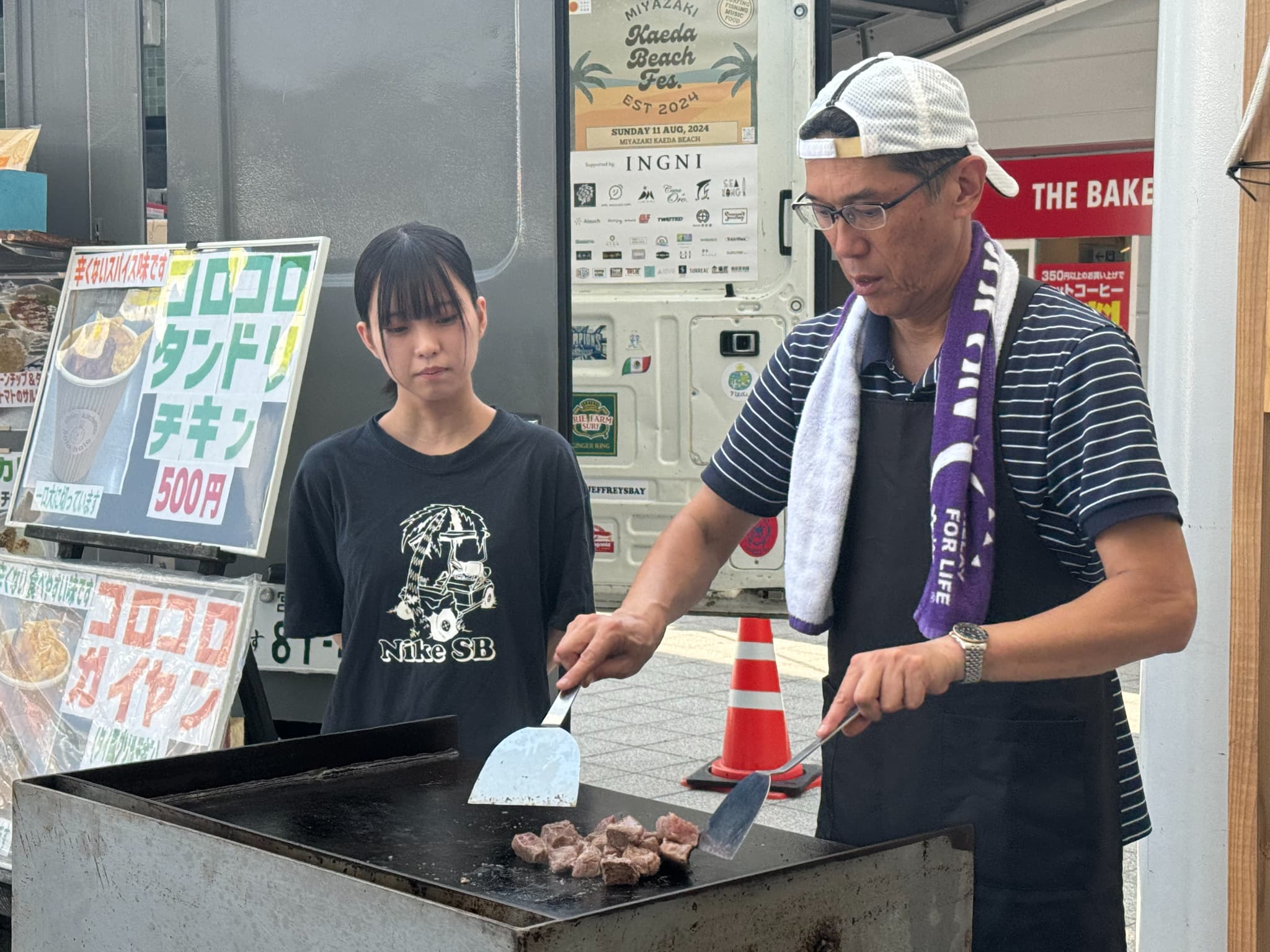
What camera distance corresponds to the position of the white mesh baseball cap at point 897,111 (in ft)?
6.19

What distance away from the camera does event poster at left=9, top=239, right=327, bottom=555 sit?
132 inches

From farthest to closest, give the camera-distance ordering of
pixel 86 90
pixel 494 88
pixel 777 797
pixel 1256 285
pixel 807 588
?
pixel 777 797
pixel 86 90
pixel 494 88
pixel 1256 285
pixel 807 588

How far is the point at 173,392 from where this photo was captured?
141 inches

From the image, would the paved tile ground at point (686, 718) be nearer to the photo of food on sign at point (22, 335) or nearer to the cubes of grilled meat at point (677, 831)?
the photo of food on sign at point (22, 335)

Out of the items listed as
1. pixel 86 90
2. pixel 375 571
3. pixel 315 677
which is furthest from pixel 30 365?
pixel 375 571

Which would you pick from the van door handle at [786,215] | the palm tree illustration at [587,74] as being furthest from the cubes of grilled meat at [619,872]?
the palm tree illustration at [587,74]

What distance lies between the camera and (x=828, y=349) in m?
2.17

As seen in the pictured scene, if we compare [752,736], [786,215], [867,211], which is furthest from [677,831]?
[752,736]

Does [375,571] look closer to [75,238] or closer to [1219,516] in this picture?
[1219,516]

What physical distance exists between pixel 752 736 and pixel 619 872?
3.56 meters

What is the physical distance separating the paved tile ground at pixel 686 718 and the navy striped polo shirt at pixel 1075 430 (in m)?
2.25

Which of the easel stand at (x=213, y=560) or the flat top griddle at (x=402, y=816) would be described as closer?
the flat top griddle at (x=402, y=816)

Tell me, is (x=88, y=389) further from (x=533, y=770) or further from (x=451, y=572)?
(x=533, y=770)

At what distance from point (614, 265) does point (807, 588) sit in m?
3.24
